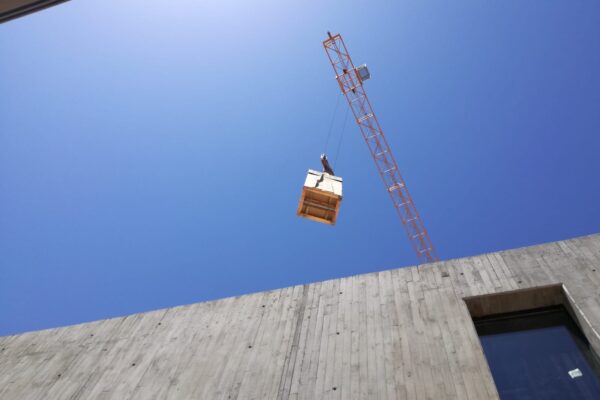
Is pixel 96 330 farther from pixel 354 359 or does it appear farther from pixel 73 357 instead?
pixel 354 359

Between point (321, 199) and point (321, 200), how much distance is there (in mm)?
46

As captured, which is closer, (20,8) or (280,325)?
(20,8)

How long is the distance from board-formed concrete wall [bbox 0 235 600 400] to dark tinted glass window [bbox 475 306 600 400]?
0.42 meters

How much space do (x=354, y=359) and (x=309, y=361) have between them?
84cm

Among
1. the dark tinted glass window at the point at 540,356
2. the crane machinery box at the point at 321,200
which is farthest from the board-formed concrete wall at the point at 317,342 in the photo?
the crane machinery box at the point at 321,200

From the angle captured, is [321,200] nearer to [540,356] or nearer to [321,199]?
[321,199]

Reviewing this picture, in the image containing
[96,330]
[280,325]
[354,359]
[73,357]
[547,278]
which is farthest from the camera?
[96,330]

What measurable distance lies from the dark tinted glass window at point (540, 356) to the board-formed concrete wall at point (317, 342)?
0.42 m

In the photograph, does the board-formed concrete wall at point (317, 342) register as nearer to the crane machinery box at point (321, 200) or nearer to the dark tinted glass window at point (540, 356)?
the dark tinted glass window at point (540, 356)

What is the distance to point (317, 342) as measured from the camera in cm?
960

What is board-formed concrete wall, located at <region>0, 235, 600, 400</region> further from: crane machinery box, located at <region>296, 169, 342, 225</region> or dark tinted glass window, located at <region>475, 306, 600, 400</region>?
crane machinery box, located at <region>296, 169, 342, 225</region>

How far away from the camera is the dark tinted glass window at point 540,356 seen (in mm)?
7738

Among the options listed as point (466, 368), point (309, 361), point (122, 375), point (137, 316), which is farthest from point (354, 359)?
point (137, 316)

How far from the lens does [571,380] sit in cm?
780
